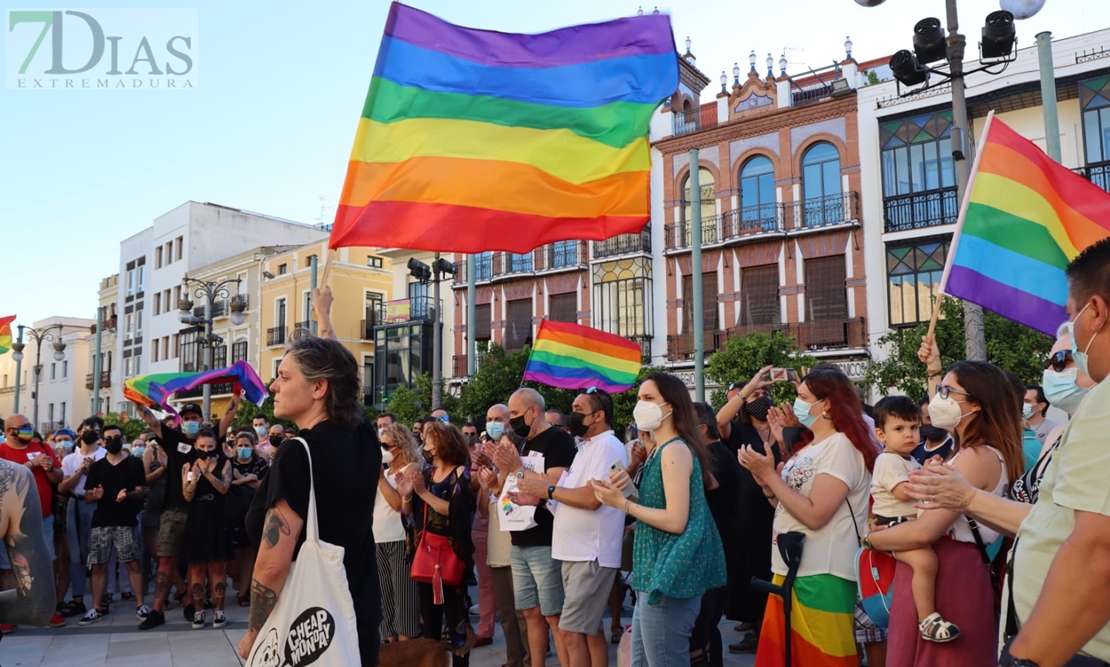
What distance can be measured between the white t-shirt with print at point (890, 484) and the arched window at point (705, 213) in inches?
1026

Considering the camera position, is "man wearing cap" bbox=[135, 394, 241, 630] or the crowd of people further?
"man wearing cap" bbox=[135, 394, 241, 630]

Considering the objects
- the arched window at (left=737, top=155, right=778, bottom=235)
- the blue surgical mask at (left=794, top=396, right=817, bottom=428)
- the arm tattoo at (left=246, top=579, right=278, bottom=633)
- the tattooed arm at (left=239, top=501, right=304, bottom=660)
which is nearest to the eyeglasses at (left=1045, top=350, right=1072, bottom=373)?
the blue surgical mask at (left=794, top=396, right=817, bottom=428)

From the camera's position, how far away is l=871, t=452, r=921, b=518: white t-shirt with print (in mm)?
3828

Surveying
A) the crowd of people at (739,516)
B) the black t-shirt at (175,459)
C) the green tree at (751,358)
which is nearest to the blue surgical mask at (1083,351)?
the crowd of people at (739,516)

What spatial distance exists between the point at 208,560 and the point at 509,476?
4.45 metres

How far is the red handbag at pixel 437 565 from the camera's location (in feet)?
22.5

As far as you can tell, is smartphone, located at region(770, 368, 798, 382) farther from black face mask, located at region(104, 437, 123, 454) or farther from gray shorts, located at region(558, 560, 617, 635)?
black face mask, located at region(104, 437, 123, 454)

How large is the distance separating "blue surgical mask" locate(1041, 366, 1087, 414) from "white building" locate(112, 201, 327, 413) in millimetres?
48665

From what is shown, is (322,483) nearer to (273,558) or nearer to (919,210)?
(273,558)

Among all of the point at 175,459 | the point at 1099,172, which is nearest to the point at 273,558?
the point at 175,459

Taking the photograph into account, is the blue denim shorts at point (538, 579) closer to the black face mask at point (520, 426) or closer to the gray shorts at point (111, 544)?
the black face mask at point (520, 426)

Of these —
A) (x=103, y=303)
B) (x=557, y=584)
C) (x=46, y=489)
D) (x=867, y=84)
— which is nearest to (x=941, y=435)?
(x=557, y=584)

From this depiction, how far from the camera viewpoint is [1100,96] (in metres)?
23.4

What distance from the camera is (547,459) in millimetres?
6094
